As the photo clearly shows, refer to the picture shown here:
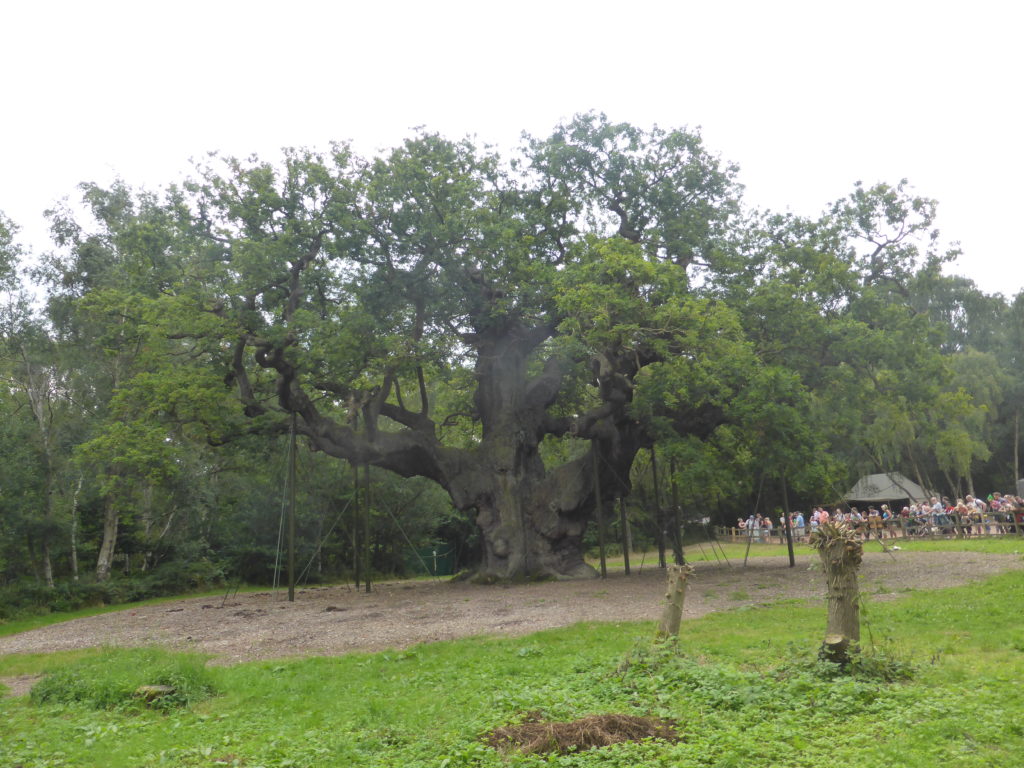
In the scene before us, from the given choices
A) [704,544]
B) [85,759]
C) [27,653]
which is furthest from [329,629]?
[704,544]

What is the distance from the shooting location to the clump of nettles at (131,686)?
25.7 ft

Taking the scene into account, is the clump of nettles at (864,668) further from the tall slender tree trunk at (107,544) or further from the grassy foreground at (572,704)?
the tall slender tree trunk at (107,544)

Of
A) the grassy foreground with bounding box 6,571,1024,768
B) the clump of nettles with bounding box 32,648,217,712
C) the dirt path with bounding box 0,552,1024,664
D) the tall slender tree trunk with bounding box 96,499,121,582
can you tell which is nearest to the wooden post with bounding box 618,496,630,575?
the dirt path with bounding box 0,552,1024,664

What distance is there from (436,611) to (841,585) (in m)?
9.57

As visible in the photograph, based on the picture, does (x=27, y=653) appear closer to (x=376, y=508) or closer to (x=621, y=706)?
(x=621, y=706)

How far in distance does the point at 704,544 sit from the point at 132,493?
85.4 ft

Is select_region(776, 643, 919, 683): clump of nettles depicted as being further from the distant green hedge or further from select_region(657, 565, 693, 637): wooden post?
the distant green hedge

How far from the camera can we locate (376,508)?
30.0m

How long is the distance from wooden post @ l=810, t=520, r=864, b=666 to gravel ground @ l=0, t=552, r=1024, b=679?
4.40m

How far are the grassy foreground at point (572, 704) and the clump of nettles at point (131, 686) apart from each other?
0.03 m

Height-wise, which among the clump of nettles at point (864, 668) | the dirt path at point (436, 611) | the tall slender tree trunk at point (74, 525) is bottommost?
the dirt path at point (436, 611)

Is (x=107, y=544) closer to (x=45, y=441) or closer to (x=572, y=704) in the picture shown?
(x=45, y=441)

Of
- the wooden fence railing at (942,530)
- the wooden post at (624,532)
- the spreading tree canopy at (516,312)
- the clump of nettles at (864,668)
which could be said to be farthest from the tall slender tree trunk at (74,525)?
the clump of nettles at (864,668)

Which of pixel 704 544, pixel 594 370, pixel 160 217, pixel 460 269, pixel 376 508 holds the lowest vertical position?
pixel 704 544
